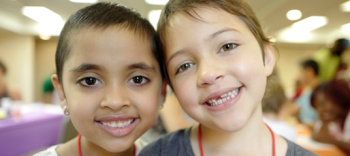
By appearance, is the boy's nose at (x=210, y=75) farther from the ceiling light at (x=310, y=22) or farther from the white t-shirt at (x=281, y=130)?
the white t-shirt at (x=281, y=130)

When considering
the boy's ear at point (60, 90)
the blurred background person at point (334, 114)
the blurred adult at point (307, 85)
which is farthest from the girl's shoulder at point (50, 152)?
the blurred adult at point (307, 85)

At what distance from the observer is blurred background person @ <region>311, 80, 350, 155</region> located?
1.12 meters

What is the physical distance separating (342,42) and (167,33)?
1.35 meters

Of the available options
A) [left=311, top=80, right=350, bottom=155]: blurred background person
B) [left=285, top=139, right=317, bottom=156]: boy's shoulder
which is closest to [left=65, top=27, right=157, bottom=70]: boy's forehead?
[left=285, top=139, right=317, bottom=156]: boy's shoulder

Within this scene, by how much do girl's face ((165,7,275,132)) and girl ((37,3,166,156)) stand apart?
100 millimetres

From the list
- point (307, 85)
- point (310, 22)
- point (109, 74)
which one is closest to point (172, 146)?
point (109, 74)

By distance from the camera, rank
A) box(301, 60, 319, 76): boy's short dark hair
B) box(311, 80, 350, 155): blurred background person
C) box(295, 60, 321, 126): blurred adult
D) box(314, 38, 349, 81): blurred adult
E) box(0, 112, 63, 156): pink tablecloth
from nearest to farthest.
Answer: box(0, 112, 63, 156): pink tablecloth < box(311, 80, 350, 155): blurred background person < box(314, 38, 349, 81): blurred adult < box(295, 60, 321, 126): blurred adult < box(301, 60, 319, 76): boy's short dark hair

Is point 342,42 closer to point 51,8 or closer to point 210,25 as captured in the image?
point 210,25

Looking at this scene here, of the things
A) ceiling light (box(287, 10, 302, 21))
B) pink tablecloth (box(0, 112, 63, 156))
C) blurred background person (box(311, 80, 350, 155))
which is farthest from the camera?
blurred background person (box(311, 80, 350, 155))

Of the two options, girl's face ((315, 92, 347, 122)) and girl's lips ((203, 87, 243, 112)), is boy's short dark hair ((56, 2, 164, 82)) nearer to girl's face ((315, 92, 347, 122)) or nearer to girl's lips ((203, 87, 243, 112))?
girl's lips ((203, 87, 243, 112))

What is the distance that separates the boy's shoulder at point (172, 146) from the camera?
2.08 feet

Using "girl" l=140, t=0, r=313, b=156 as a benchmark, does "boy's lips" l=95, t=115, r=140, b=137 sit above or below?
below

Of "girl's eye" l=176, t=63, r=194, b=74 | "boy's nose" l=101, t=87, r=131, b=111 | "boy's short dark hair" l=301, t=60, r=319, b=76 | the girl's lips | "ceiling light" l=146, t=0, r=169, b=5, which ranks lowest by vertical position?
"boy's short dark hair" l=301, t=60, r=319, b=76

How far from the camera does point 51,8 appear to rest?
538 millimetres
